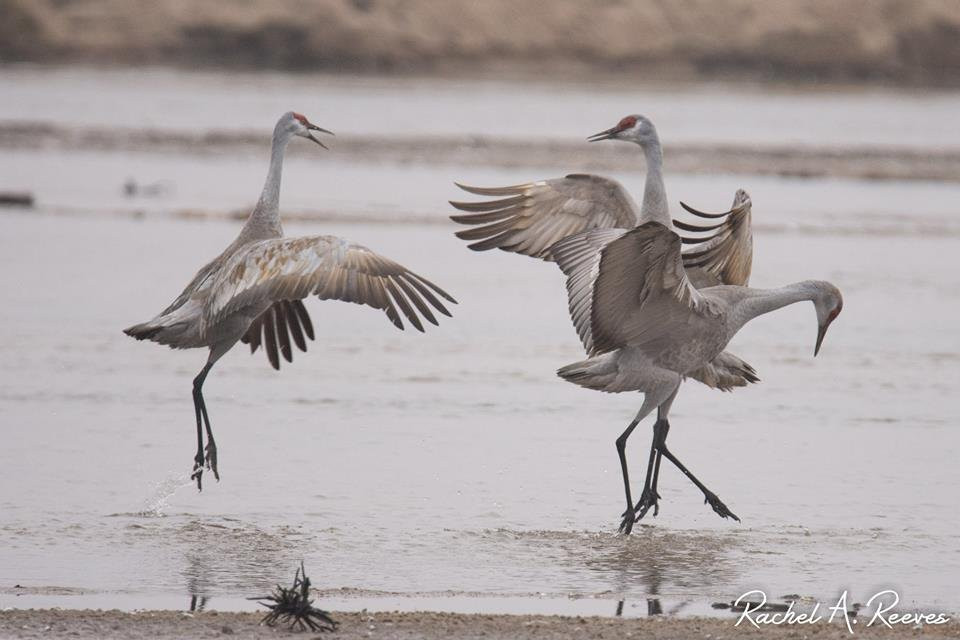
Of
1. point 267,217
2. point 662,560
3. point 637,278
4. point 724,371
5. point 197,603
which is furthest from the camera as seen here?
point 267,217

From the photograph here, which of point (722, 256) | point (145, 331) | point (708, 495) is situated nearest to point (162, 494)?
point (145, 331)

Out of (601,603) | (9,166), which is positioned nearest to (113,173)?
(9,166)

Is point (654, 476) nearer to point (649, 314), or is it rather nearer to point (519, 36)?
point (649, 314)

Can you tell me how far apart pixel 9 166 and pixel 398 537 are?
18555 mm

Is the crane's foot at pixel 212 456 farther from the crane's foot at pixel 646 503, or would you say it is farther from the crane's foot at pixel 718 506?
the crane's foot at pixel 718 506

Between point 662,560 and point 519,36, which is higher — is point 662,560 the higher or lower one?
→ the lower one

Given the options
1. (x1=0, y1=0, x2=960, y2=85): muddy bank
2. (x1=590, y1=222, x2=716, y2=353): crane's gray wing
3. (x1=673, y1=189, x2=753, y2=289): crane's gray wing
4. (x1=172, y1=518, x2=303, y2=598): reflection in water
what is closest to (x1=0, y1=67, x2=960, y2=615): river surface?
(x1=172, y1=518, x2=303, y2=598): reflection in water

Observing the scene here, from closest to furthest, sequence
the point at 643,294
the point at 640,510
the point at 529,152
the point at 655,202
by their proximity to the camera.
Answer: the point at 643,294 → the point at 640,510 → the point at 655,202 → the point at 529,152

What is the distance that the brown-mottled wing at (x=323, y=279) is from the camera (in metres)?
8.21

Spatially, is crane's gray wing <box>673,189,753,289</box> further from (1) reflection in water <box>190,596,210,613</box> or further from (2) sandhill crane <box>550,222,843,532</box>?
(1) reflection in water <box>190,596,210,613</box>

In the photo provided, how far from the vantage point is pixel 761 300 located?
27.8 feet

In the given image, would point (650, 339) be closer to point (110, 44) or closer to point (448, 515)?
point (448, 515)

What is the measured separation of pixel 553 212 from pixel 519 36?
179ft

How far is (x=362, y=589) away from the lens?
6.83 metres
